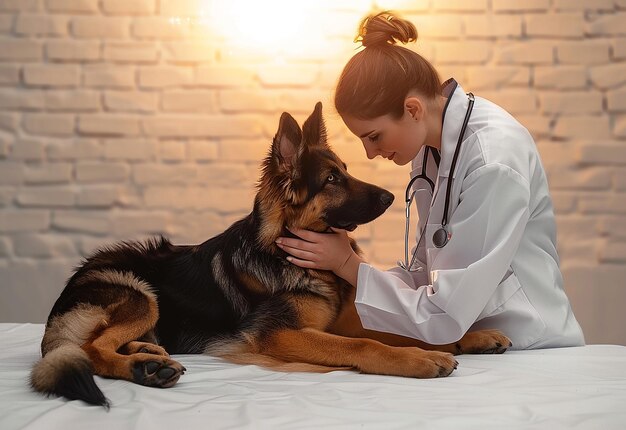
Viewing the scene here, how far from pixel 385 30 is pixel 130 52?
177 centimetres

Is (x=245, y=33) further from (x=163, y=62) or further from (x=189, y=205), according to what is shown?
(x=189, y=205)

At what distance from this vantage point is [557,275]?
234 centimetres

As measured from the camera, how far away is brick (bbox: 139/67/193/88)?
11.9 ft

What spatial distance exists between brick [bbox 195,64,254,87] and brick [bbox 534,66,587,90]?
4.70ft

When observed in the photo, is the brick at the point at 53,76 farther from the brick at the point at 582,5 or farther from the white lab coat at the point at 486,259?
the brick at the point at 582,5

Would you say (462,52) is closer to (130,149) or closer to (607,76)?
(607,76)

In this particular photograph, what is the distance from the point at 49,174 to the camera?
3662mm

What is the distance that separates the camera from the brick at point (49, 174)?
144 inches

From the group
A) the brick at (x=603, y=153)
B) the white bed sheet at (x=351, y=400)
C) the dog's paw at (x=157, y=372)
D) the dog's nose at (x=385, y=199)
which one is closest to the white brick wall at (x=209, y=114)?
the brick at (x=603, y=153)

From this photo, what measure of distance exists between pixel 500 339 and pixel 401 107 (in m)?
0.76

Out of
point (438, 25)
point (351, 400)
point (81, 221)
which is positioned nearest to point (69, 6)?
point (81, 221)

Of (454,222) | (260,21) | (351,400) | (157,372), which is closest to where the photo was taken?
(351,400)

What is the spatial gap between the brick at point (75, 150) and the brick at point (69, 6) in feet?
2.16

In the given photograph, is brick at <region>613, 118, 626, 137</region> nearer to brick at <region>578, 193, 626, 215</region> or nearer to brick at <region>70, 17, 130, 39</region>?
brick at <region>578, 193, 626, 215</region>
